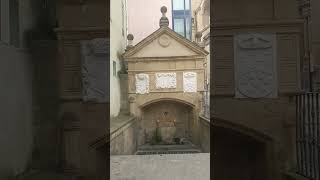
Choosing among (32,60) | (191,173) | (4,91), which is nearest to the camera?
(4,91)

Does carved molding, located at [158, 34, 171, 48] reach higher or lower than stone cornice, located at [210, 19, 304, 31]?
higher

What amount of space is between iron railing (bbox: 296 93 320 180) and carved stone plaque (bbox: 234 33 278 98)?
11.5 inches

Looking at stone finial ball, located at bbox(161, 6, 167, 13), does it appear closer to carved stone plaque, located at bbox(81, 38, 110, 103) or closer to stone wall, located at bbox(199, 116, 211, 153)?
stone wall, located at bbox(199, 116, 211, 153)

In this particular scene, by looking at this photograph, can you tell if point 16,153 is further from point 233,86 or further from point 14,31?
point 233,86

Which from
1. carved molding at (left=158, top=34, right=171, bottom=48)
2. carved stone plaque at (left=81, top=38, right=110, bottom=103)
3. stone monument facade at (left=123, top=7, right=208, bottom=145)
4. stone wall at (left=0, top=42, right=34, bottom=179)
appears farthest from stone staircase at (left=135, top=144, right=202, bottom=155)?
stone wall at (left=0, top=42, right=34, bottom=179)

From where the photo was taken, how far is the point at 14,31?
129 inches

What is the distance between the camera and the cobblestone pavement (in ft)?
19.1

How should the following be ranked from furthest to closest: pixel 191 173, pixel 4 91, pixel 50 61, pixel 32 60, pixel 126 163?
1. pixel 126 163
2. pixel 191 173
3. pixel 50 61
4. pixel 32 60
5. pixel 4 91

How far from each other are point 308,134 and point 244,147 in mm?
750

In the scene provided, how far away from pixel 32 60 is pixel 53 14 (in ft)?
1.72

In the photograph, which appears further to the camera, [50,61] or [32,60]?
[50,61]

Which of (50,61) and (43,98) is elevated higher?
(50,61)

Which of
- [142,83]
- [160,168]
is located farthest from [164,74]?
[160,168]

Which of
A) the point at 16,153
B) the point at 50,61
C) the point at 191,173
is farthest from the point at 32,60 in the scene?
the point at 191,173
